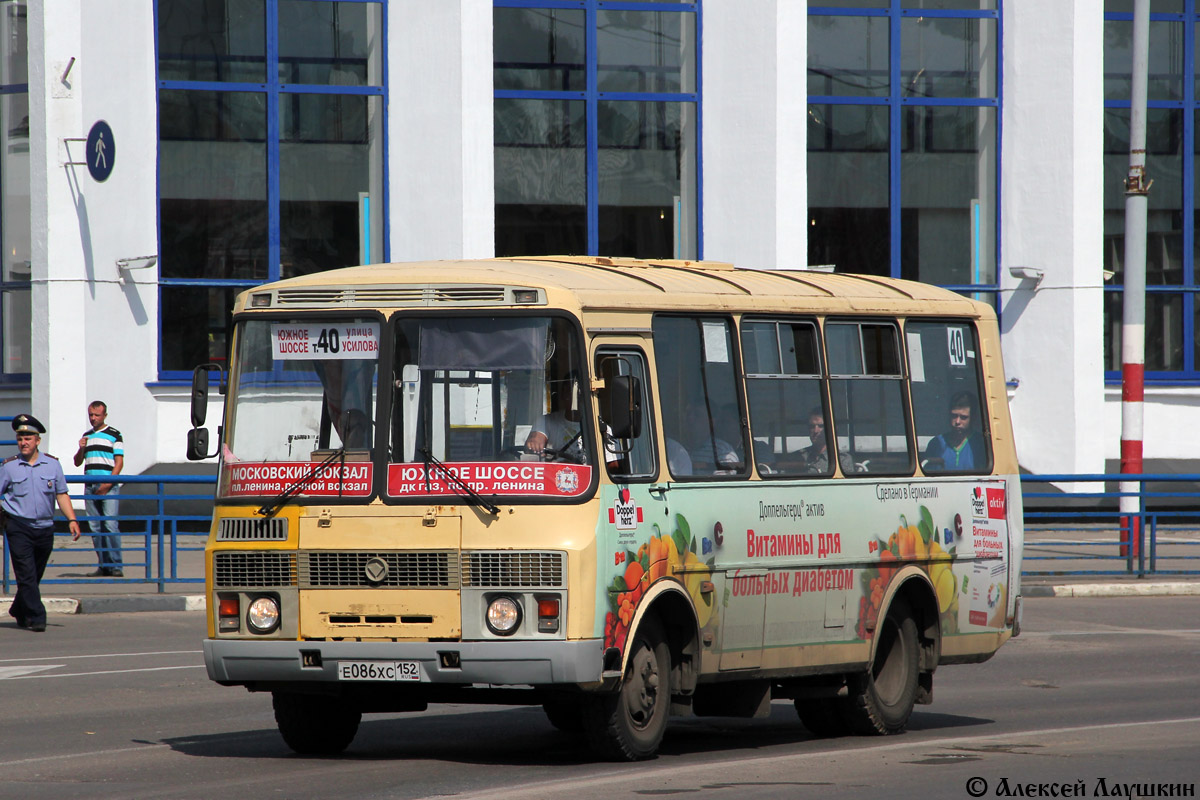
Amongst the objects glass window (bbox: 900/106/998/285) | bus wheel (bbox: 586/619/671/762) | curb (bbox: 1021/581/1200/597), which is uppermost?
glass window (bbox: 900/106/998/285)

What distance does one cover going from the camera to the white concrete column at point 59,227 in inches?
923

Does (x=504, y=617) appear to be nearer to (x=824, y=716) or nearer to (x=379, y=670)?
(x=379, y=670)

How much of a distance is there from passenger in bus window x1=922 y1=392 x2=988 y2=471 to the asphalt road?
65.6 inches

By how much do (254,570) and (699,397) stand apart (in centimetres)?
261

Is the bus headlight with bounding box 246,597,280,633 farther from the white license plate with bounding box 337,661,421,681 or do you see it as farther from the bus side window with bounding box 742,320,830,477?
the bus side window with bounding box 742,320,830,477

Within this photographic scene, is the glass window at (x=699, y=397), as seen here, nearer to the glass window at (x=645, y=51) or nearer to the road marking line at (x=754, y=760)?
the road marking line at (x=754, y=760)

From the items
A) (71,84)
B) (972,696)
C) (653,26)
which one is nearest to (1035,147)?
(653,26)

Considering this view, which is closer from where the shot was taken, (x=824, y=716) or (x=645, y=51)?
(x=824, y=716)

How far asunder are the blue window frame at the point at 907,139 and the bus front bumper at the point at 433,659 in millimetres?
18289

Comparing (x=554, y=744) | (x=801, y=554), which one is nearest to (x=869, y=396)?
(x=801, y=554)

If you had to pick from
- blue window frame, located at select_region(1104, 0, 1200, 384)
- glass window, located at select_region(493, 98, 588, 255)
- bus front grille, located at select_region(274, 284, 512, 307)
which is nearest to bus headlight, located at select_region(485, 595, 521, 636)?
bus front grille, located at select_region(274, 284, 512, 307)

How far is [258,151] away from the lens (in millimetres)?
24734

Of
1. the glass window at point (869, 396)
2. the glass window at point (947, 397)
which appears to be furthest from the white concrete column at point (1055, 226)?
the glass window at point (869, 396)

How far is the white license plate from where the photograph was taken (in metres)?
8.89
